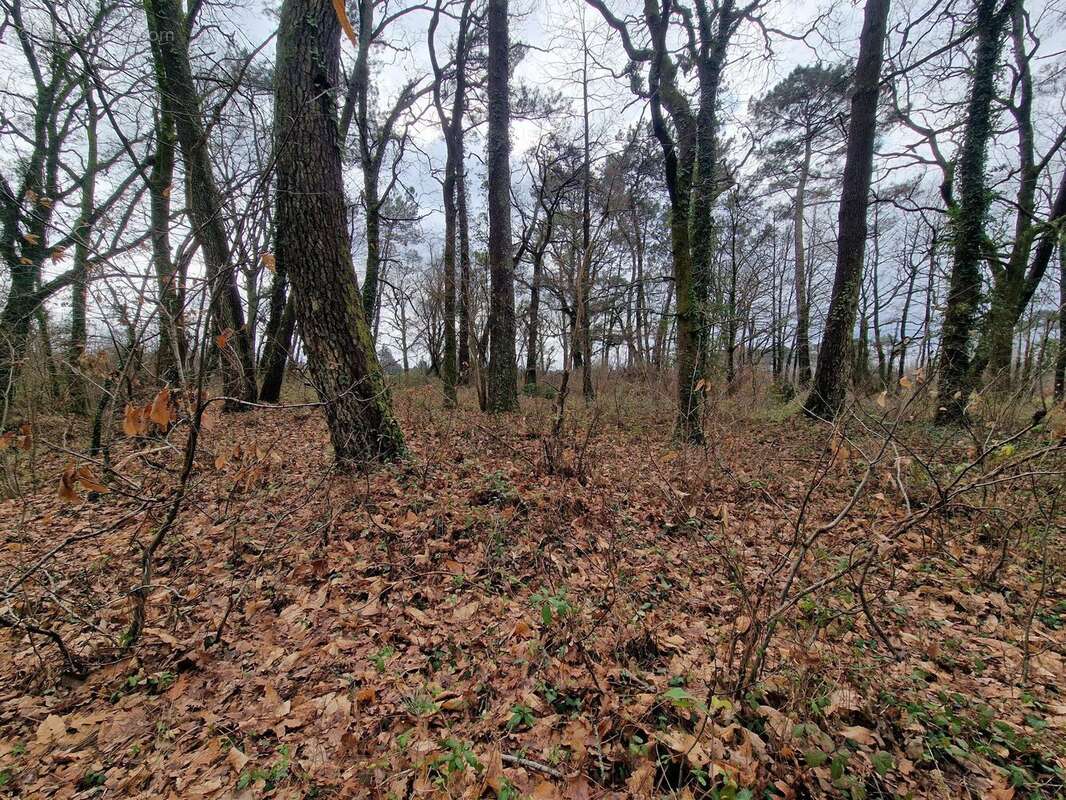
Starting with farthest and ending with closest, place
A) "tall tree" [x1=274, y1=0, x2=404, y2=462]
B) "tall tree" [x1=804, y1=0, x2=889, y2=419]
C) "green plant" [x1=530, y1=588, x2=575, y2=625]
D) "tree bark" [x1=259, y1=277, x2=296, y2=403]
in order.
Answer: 1. "tree bark" [x1=259, y1=277, x2=296, y2=403]
2. "tall tree" [x1=804, y1=0, x2=889, y2=419]
3. "tall tree" [x1=274, y1=0, x2=404, y2=462]
4. "green plant" [x1=530, y1=588, x2=575, y2=625]

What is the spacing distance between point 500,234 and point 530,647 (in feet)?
20.7

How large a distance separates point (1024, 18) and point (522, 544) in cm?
1383

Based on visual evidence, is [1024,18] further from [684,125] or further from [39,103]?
[39,103]

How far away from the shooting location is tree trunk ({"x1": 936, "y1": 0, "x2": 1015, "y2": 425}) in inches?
255

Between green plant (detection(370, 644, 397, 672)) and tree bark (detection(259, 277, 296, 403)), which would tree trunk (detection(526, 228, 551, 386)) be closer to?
tree bark (detection(259, 277, 296, 403))

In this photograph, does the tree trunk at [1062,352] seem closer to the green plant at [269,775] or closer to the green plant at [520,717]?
the green plant at [520,717]

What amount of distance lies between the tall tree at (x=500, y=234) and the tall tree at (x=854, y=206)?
5.12 metres

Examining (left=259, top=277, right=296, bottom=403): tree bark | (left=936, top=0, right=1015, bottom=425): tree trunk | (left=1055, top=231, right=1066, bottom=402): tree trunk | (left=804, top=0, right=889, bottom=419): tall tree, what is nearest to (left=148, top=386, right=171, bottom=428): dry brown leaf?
(left=1055, top=231, right=1066, bottom=402): tree trunk

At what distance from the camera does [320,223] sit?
12.6ft

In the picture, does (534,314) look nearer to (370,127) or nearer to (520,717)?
(370,127)

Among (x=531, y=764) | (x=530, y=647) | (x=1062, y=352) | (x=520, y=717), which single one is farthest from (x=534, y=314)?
(x=531, y=764)


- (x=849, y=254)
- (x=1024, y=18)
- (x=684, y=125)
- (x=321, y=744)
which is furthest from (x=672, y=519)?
(x=1024, y=18)

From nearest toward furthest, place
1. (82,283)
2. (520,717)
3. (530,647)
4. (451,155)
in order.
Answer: (520,717)
(530,647)
(82,283)
(451,155)

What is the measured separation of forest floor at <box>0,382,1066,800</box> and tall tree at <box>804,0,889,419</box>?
3.12 metres
